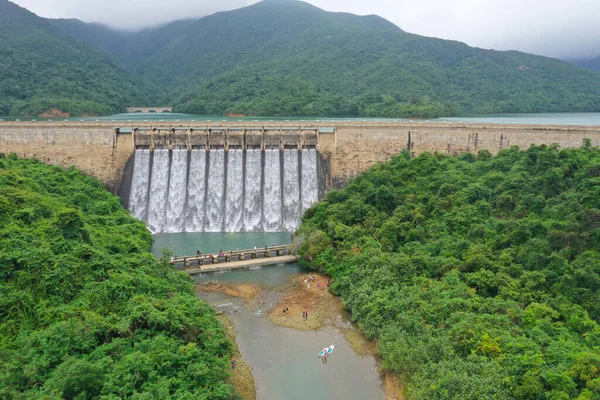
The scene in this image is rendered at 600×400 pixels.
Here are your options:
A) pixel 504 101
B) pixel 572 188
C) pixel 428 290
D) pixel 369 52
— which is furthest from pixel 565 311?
pixel 369 52

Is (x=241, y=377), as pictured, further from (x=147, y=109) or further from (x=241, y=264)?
(x=147, y=109)

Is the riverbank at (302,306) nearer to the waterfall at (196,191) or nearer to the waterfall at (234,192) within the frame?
the waterfall at (234,192)

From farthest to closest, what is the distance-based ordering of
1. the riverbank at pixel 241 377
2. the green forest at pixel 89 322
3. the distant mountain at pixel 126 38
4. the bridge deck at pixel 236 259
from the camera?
the distant mountain at pixel 126 38
the bridge deck at pixel 236 259
the riverbank at pixel 241 377
the green forest at pixel 89 322

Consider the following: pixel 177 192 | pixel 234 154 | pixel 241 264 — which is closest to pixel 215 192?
pixel 177 192

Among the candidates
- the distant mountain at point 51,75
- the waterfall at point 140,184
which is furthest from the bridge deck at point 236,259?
the distant mountain at point 51,75

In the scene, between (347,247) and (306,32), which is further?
(306,32)

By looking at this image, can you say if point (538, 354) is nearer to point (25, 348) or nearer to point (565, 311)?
point (565, 311)

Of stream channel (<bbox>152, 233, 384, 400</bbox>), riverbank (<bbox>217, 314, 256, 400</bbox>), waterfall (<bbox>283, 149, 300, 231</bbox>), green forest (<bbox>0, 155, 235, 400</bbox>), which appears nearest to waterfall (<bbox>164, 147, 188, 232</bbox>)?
waterfall (<bbox>283, 149, 300, 231</bbox>)
